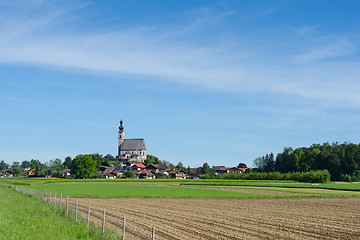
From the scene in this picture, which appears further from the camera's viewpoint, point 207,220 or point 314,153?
point 314,153

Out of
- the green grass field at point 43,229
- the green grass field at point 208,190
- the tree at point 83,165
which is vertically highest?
the tree at point 83,165

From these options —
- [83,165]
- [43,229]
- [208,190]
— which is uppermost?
[83,165]

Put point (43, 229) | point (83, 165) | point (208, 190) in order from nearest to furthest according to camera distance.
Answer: point (43, 229) < point (208, 190) < point (83, 165)

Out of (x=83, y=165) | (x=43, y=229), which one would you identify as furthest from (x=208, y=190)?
(x=83, y=165)

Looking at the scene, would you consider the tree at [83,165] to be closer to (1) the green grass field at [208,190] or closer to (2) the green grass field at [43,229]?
(1) the green grass field at [208,190]

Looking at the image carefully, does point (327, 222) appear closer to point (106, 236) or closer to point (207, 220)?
point (207, 220)

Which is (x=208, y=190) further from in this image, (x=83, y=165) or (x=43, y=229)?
(x=83, y=165)

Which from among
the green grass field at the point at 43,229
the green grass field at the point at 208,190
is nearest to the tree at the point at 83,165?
the green grass field at the point at 208,190

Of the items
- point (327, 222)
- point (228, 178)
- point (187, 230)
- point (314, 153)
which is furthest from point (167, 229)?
point (314, 153)

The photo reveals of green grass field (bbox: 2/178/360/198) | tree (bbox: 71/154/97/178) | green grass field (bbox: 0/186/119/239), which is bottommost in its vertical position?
green grass field (bbox: 2/178/360/198)

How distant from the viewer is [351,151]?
16288 cm

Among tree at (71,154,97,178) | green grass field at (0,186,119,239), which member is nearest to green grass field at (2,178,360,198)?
green grass field at (0,186,119,239)

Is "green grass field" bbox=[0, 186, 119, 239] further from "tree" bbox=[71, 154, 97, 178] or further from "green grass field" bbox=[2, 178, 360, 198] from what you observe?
"tree" bbox=[71, 154, 97, 178]

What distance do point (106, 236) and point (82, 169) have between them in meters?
158
